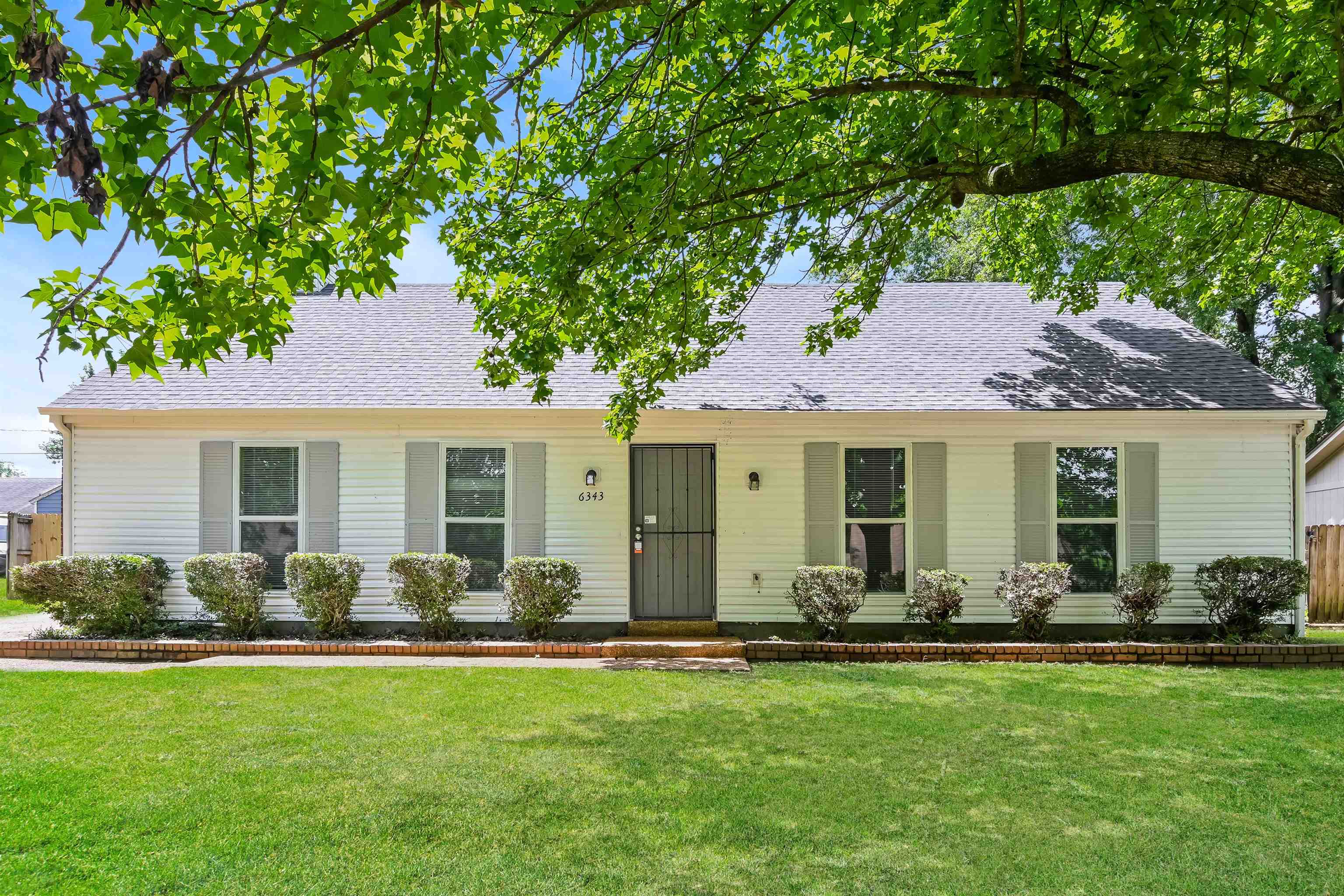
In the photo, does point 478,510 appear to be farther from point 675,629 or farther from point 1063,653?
point 1063,653

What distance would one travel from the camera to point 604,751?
5898mm

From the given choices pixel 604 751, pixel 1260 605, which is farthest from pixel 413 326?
pixel 1260 605

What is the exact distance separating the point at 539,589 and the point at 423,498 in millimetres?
1955

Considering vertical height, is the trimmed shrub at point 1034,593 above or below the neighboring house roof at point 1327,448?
below

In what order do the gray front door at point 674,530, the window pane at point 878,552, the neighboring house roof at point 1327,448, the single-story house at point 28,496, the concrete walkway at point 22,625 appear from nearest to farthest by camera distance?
the concrete walkway at point 22,625, the window pane at point 878,552, the gray front door at point 674,530, the neighboring house roof at point 1327,448, the single-story house at point 28,496

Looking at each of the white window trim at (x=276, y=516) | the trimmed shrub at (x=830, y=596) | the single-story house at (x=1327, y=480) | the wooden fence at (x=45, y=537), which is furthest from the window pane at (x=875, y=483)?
the wooden fence at (x=45, y=537)

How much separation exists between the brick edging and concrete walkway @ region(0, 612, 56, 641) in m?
0.51

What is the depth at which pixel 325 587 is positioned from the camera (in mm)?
10008

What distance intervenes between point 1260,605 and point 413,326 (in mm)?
11675

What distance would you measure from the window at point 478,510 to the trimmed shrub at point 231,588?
226 cm

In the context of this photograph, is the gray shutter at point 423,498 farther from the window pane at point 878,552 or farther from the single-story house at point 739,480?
the window pane at point 878,552

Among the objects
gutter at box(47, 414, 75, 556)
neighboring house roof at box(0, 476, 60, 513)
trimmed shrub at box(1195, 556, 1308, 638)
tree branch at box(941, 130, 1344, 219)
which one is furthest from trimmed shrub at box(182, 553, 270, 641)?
neighboring house roof at box(0, 476, 60, 513)

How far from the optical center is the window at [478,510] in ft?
34.7

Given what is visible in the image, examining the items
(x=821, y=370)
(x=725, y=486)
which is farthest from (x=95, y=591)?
(x=821, y=370)
